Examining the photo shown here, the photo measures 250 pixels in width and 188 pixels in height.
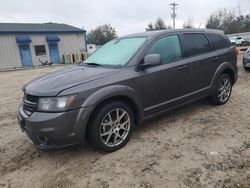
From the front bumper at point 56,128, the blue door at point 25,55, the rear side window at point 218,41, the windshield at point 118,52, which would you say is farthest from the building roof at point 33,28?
the front bumper at point 56,128

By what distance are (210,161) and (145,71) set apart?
1638 millimetres

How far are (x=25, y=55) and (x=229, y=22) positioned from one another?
47.5 metres

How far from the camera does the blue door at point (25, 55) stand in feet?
78.2

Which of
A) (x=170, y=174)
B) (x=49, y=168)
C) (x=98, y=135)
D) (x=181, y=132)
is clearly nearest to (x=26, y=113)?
(x=49, y=168)

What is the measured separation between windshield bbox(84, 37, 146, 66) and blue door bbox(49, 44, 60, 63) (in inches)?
901

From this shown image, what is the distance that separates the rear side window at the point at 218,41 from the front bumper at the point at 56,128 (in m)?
3.37

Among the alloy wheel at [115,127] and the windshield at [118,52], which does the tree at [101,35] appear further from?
the alloy wheel at [115,127]

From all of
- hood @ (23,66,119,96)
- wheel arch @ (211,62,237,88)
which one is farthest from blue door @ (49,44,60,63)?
hood @ (23,66,119,96)

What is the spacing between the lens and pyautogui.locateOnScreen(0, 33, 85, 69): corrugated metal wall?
22812 millimetres

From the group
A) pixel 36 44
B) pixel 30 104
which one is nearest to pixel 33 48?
pixel 36 44

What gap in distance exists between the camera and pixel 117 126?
11.6 ft

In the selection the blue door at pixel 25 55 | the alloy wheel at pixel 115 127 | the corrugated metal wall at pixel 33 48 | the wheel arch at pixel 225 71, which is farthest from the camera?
the blue door at pixel 25 55

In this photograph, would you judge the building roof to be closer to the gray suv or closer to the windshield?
the windshield

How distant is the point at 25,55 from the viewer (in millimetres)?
24047
